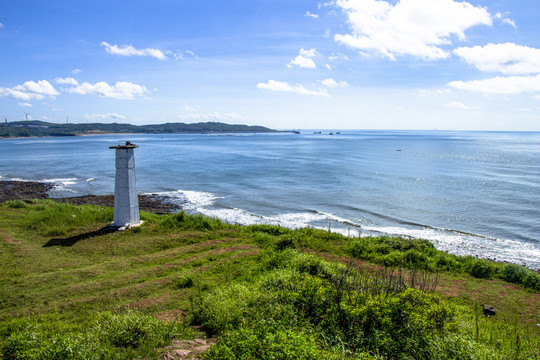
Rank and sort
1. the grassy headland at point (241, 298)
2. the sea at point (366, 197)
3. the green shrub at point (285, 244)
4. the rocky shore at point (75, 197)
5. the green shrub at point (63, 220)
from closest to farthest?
the grassy headland at point (241, 298) < the green shrub at point (285, 244) < the green shrub at point (63, 220) < the sea at point (366, 197) < the rocky shore at point (75, 197)

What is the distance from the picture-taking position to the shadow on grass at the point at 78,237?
1374cm

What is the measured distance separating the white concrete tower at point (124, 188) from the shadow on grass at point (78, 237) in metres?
0.43

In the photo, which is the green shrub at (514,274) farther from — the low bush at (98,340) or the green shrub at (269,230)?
the low bush at (98,340)

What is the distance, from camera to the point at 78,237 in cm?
1452

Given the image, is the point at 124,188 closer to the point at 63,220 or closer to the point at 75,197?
the point at 63,220

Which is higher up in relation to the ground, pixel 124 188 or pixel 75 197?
pixel 124 188

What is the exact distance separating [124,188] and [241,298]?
10.7 meters

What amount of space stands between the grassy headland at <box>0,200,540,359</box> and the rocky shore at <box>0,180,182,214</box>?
509 inches

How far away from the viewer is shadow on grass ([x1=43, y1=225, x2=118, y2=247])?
45.1 ft

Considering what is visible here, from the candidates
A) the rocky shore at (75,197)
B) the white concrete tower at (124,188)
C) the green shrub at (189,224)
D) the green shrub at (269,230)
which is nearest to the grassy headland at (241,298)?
the green shrub at (189,224)

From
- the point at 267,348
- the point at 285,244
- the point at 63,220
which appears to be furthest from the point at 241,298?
the point at 63,220

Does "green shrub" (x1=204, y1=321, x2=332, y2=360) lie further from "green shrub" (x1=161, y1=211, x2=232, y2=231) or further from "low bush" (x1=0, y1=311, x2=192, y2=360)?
"green shrub" (x1=161, y1=211, x2=232, y2=231)

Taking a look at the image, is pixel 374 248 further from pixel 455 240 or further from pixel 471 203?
pixel 471 203

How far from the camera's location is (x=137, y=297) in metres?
8.84
